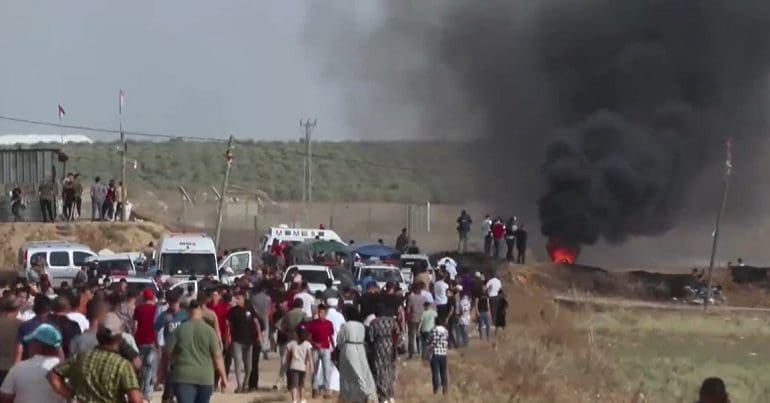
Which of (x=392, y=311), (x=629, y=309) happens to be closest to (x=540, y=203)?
(x=629, y=309)

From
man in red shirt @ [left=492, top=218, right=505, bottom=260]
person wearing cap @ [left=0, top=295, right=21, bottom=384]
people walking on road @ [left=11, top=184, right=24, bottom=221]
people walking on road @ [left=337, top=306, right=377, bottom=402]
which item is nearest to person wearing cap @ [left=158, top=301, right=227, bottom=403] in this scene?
person wearing cap @ [left=0, top=295, right=21, bottom=384]

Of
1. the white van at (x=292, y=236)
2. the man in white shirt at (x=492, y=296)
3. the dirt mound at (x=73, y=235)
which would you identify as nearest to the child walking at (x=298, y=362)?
the man in white shirt at (x=492, y=296)

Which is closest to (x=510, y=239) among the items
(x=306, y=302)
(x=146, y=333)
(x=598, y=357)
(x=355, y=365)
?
(x=598, y=357)

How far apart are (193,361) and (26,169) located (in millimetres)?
42008

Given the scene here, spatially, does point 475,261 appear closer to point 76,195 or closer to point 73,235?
point 73,235

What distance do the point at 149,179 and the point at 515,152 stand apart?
165 feet

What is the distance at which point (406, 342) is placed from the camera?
27.0 meters

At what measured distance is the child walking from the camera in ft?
64.8

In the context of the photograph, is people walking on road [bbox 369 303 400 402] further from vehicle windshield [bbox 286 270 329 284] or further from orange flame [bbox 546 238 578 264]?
orange flame [bbox 546 238 578 264]

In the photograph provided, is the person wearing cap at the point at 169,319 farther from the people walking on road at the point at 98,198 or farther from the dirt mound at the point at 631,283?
the people walking on road at the point at 98,198

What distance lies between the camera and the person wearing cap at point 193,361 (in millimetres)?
14008

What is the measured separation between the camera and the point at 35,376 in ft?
33.3

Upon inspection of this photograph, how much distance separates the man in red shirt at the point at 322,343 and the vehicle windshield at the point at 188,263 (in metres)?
14.3

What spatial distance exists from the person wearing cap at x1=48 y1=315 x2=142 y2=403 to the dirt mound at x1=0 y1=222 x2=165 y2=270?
38.6 meters
